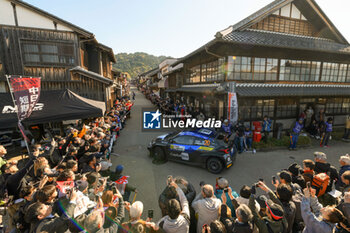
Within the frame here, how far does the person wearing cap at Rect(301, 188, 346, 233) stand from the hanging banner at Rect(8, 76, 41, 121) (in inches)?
332

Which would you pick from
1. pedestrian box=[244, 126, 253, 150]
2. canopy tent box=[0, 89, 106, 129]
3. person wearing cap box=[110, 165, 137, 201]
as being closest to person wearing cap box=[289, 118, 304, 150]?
pedestrian box=[244, 126, 253, 150]

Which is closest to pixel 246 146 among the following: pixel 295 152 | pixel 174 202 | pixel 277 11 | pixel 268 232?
pixel 295 152

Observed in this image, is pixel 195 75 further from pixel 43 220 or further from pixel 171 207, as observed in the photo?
pixel 43 220

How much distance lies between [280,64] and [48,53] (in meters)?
15.4

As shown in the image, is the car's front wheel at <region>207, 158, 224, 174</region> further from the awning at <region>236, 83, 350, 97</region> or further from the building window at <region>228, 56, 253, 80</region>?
the building window at <region>228, 56, 253, 80</region>

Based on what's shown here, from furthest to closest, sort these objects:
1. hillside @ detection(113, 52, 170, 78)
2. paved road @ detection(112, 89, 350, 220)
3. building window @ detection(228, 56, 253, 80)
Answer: hillside @ detection(113, 52, 170, 78)
building window @ detection(228, 56, 253, 80)
paved road @ detection(112, 89, 350, 220)

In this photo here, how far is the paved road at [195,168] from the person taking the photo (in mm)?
5463

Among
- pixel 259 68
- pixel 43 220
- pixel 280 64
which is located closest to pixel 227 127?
pixel 259 68

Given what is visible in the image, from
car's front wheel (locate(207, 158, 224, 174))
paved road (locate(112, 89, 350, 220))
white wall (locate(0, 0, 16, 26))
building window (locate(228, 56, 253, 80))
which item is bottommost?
paved road (locate(112, 89, 350, 220))

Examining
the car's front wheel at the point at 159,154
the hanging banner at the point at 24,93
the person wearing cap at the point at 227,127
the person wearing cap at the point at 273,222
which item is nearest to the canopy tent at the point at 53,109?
the hanging banner at the point at 24,93

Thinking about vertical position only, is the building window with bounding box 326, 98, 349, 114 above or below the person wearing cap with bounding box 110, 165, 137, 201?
above

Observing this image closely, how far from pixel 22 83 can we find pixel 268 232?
812 cm

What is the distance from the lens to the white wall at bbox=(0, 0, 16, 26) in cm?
904

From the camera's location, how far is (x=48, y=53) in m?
9.87
